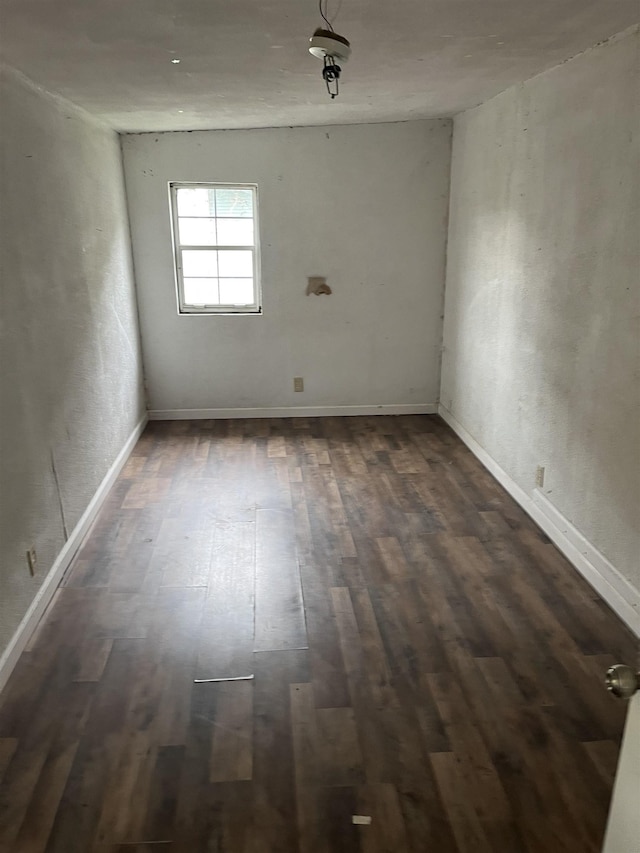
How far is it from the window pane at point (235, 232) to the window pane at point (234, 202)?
0.06 m

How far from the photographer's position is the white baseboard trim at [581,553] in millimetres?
2689

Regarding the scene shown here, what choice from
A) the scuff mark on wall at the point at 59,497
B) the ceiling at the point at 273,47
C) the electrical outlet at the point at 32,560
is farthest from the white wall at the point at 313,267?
the electrical outlet at the point at 32,560

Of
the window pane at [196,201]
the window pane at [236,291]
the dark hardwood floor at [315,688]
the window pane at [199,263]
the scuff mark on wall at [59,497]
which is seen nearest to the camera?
the dark hardwood floor at [315,688]

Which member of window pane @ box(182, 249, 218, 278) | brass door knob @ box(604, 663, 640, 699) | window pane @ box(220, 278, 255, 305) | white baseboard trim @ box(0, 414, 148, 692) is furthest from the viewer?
window pane @ box(220, 278, 255, 305)

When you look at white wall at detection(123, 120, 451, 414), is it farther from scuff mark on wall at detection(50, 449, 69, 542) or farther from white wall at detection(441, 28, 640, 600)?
scuff mark on wall at detection(50, 449, 69, 542)

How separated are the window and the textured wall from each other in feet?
2.30

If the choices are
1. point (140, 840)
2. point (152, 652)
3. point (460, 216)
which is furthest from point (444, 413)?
point (140, 840)

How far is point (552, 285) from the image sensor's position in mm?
3289

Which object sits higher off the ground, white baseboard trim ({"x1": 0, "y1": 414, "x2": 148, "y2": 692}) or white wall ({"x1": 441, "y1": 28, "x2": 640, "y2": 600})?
white wall ({"x1": 441, "y1": 28, "x2": 640, "y2": 600})

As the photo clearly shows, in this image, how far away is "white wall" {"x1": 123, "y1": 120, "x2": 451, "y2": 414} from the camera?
486 centimetres

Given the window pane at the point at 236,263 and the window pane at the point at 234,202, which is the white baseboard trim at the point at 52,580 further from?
the window pane at the point at 234,202

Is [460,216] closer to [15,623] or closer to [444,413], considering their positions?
[444,413]

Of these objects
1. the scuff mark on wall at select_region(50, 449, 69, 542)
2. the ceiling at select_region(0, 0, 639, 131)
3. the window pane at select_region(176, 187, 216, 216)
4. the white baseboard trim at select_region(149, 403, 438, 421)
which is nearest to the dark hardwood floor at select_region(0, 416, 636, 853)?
the scuff mark on wall at select_region(50, 449, 69, 542)

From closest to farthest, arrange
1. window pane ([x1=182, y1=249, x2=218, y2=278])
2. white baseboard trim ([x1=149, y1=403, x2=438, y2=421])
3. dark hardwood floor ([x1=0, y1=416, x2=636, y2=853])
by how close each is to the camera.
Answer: dark hardwood floor ([x1=0, y1=416, x2=636, y2=853])
window pane ([x1=182, y1=249, x2=218, y2=278])
white baseboard trim ([x1=149, y1=403, x2=438, y2=421])
